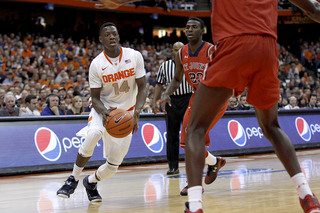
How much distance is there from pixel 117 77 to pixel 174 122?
9.23 feet

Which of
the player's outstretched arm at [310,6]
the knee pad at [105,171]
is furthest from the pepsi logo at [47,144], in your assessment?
the player's outstretched arm at [310,6]

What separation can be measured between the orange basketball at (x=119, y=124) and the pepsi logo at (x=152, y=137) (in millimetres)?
4745

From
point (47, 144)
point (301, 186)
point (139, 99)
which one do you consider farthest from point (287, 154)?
point (47, 144)

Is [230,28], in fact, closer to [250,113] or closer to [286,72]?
[250,113]

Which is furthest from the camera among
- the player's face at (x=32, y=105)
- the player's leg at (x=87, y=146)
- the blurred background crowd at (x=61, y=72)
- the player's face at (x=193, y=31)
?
the blurred background crowd at (x=61, y=72)

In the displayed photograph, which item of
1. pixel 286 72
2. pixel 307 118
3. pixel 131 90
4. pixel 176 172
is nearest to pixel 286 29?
pixel 286 72

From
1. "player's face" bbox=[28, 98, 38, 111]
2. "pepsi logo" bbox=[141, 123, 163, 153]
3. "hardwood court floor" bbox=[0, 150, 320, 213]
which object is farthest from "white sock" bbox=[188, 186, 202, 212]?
"player's face" bbox=[28, 98, 38, 111]

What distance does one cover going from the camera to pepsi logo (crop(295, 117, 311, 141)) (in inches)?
482

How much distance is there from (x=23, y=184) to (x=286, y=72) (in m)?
18.8

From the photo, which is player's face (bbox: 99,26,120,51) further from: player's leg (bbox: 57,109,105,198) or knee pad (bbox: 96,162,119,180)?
knee pad (bbox: 96,162,119,180)

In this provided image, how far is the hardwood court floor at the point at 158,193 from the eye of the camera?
4199mm

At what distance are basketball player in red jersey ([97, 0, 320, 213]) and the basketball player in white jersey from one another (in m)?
1.95

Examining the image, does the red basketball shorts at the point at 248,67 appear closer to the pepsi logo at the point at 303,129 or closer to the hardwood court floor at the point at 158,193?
the hardwood court floor at the point at 158,193

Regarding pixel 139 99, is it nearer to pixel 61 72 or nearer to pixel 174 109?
pixel 174 109
